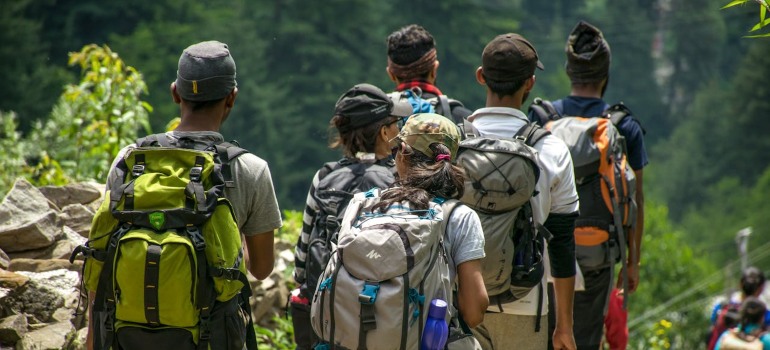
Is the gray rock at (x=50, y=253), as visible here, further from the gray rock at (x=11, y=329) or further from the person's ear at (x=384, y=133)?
the person's ear at (x=384, y=133)

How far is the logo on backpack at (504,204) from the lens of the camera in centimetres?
356

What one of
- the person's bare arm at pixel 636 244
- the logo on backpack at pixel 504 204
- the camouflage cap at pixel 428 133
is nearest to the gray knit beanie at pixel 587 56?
the person's bare arm at pixel 636 244

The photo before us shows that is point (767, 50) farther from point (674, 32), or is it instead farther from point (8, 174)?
point (8, 174)

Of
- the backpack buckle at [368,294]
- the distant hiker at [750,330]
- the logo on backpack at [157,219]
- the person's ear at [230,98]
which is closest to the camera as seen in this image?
the backpack buckle at [368,294]

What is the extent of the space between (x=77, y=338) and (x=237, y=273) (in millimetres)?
1765

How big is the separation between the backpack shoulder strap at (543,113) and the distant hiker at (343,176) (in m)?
0.92

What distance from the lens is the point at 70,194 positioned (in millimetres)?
5574

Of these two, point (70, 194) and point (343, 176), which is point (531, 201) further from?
point (70, 194)

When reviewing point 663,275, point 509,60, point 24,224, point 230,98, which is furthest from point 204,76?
point 663,275

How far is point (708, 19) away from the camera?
67500mm

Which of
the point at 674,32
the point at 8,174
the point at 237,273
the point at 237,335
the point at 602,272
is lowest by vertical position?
the point at 674,32

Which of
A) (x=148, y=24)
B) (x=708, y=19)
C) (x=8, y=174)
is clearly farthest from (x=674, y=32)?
(x=8, y=174)

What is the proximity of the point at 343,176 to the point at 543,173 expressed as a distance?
0.75 meters

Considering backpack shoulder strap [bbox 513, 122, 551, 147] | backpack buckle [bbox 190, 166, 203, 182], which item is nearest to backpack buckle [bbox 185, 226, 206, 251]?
backpack buckle [bbox 190, 166, 203, 182]
